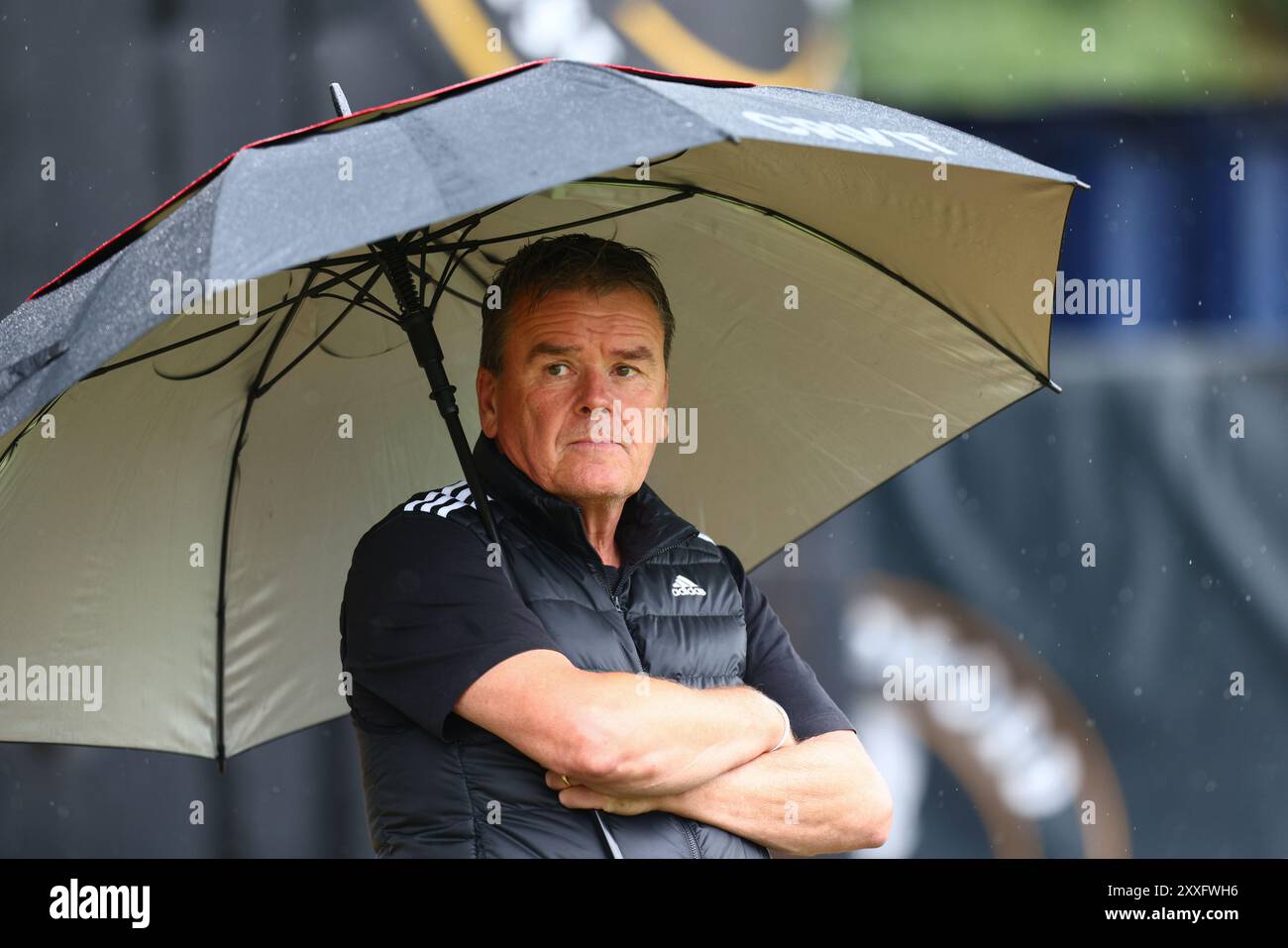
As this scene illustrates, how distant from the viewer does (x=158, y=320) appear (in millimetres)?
1708

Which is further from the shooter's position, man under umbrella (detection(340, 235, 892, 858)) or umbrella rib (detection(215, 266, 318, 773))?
umbrella rib (detection(215, 266, 318, 773))

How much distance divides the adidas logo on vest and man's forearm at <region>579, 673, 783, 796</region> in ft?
0.63

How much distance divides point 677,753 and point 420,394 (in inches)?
42.3

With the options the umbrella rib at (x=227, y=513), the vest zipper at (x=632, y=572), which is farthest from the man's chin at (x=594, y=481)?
the umbrella rib at (x=227, y=513)

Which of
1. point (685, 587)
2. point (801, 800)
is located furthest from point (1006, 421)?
point (801, 800)

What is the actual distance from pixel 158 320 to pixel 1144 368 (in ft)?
11.2

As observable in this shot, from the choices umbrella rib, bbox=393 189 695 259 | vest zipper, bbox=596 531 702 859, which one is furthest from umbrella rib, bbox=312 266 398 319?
vest zipper, bbox=596 531 702 859

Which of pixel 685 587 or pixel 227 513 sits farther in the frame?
pixel 227 513

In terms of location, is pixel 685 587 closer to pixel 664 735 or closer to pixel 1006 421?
pixel 664 735

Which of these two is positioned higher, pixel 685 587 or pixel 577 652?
pixel 685 587

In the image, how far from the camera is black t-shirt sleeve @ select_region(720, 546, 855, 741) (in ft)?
8.45

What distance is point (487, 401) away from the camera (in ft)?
8.50

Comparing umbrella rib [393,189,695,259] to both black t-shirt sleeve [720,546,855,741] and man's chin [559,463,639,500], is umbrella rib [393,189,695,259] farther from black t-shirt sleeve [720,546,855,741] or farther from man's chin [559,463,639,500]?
black t-shirt sleeve [720,546,855,741]
